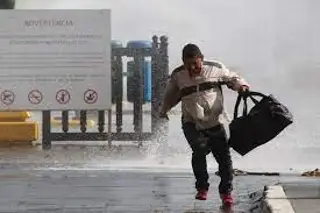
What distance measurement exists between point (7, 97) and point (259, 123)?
7430 millimetres

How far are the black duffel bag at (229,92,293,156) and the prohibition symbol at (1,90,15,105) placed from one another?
7.16 metres

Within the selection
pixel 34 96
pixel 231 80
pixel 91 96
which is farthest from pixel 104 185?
pixel 34 96

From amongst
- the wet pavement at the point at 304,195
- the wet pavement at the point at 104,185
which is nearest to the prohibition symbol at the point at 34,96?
the wet pavement at the point at 104,185

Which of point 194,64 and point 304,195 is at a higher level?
point 194,64

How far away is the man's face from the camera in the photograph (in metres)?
7.85

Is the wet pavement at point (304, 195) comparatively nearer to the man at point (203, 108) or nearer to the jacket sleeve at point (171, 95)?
the man at point (203, 108)

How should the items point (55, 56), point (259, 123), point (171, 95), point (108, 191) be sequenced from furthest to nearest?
point (55, 56), point (108, 191), point (171, 95), point (259, 123)

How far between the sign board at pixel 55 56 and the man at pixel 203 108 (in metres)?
6.44

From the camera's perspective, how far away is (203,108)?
799 centimetres

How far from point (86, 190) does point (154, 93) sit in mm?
5214

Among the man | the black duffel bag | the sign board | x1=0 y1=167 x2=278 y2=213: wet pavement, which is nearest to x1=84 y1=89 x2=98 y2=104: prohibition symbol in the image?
the sign board

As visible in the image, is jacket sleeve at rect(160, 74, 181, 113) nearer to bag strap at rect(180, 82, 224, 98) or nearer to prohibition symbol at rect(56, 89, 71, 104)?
bag strap at rect(180, 82, 224, 98)

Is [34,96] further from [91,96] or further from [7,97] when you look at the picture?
[91,96]

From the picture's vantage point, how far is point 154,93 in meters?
14.6
